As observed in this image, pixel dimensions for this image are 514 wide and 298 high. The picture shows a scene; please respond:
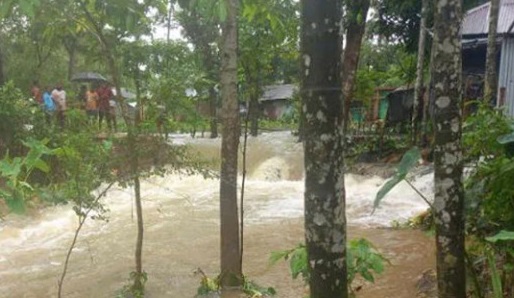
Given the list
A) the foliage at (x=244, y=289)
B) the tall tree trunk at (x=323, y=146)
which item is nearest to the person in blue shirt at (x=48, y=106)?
the foliage at (x=244, y=289)

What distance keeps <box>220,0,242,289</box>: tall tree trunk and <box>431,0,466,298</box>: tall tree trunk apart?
93.5 inches

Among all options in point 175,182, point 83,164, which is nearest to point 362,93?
point 175,182

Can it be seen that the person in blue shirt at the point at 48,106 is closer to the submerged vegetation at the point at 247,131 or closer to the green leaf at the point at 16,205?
the submerged vegetation at the point at 247,131

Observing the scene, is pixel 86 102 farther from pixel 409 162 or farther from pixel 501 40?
pixel 409 162

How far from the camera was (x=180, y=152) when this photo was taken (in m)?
5.68

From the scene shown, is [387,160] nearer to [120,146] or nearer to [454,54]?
[120,146]

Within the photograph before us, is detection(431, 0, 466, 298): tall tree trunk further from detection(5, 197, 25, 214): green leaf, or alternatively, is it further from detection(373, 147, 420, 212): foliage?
detection(5, 197, 25, 214): green leaf

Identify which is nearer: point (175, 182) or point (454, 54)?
point (454, 54)

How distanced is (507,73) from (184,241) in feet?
24.0

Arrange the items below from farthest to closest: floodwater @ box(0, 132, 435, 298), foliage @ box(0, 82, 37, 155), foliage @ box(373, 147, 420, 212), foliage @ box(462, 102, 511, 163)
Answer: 1. foliage @ box(0, 82, 37, 155)
2. floodwater @ box(0, 132, 435, 298)
3. foliage @ box(462, 102, 511, 163)
4. foliage @ box(373, 147, 420, 212)

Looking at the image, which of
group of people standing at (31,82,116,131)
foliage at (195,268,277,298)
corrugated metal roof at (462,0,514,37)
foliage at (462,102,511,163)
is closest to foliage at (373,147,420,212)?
foliage at (462,102,511,163)

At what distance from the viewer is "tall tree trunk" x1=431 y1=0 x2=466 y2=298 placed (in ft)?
9.95

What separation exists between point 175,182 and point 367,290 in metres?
9.49

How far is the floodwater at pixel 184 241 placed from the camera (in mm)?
6789
